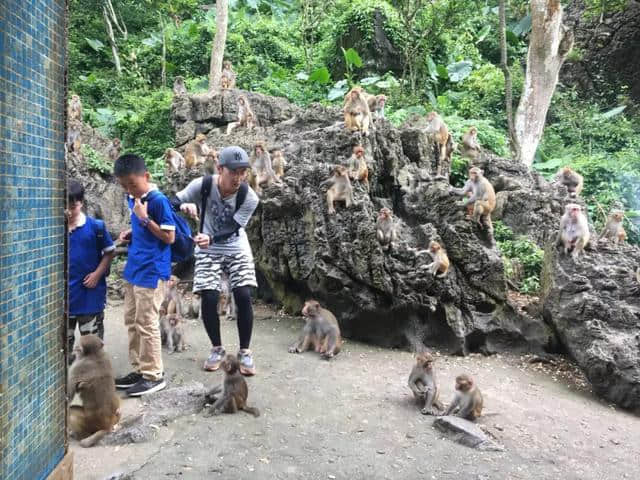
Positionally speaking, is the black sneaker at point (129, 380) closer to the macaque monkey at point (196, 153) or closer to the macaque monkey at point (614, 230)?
the macaque monkey at point (196, 153)

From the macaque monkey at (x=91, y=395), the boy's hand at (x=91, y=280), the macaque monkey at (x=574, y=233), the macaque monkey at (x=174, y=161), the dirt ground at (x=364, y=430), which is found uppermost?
the macaque monkey at (x=174, y=161)

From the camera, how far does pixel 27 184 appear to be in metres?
2.25

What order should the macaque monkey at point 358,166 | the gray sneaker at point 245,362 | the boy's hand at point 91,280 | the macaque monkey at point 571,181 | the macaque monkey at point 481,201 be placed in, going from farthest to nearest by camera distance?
the macaque monkey at point 571,181 → the macaque monkey at point 481,201 → the macaque monkey at point 358,166 → the gray sneaker at point 245,362 → the boy's hand at point 91,280

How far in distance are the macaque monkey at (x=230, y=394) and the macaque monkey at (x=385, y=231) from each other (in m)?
3.05

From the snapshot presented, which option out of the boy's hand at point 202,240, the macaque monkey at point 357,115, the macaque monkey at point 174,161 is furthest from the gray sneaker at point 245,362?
the macaque monkey at point 174,161

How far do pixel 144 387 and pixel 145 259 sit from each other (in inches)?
43.3

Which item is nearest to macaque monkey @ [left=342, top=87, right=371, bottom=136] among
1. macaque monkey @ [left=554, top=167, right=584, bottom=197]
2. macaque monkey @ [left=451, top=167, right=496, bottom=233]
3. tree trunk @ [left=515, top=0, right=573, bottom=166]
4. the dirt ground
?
macaque monkey @ [left=451, top=167, right=496, bottom=233]

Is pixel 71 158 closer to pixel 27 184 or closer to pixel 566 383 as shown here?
pixel 27 184

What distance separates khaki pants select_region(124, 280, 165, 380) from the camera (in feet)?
13.6

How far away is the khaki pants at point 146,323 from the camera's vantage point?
13.6 feet

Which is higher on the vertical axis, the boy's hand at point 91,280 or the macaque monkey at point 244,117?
the macaque monkey at point 244,117

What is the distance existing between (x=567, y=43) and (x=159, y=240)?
12.1 m

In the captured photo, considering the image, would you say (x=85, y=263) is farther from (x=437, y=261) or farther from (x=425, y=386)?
(x=437, y=261)

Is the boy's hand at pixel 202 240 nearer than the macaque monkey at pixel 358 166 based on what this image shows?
Yes
